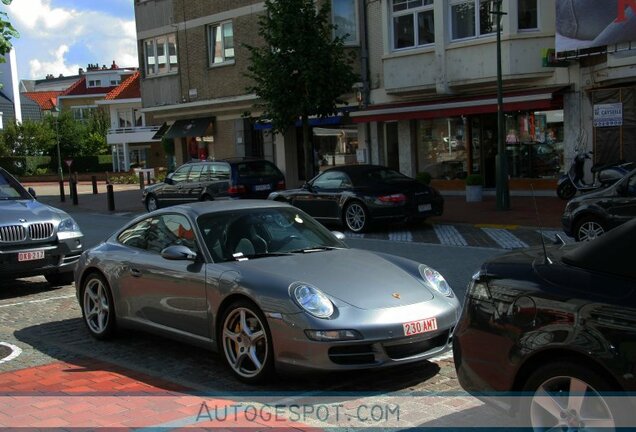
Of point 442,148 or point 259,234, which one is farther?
point 442,148

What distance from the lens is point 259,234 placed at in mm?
6145

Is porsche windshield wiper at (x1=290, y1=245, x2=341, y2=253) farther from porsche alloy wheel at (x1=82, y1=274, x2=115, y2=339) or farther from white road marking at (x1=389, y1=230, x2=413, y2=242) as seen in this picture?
white road marking at (x1=389, y1=230, x2=413, y2=242)

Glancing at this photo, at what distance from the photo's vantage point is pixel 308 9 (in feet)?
65.0

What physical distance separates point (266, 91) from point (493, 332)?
55.2 feet

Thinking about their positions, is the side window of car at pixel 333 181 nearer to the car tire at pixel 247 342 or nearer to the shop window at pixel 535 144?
the shop window at pixel 535 144

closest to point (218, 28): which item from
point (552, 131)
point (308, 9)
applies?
point (308, 9)

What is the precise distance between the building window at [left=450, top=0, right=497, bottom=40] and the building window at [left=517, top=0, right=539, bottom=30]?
69 cm

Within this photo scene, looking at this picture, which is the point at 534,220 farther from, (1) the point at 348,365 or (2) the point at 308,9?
(1) the point at 348,365

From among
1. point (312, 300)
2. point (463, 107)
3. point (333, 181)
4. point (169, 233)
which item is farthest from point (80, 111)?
point (312, 300)

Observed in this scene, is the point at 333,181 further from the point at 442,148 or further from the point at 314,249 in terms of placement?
the point at 314,249

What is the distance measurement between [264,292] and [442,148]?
1778 cm

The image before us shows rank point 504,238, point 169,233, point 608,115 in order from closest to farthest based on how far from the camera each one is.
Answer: point 169,233 < point 504,238 < point 608,115

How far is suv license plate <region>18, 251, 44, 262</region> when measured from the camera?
8.95m

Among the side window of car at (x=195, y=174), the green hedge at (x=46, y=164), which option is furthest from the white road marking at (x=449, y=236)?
the green hedge at (x=46, y=164)
